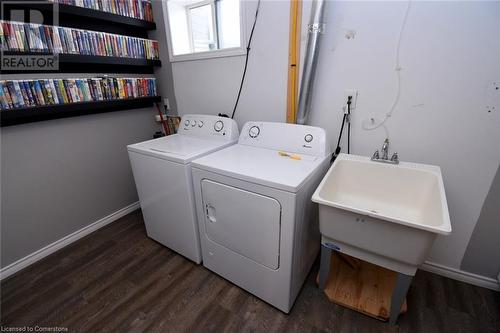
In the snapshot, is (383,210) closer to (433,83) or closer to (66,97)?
(433,83)

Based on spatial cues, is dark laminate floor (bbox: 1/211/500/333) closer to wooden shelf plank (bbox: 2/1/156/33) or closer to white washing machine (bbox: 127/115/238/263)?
white washing machine (bbox: 127/115/238/263)

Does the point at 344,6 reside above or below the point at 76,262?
above

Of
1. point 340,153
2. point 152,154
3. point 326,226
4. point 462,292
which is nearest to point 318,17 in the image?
point 340,153

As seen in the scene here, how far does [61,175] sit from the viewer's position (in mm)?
1828

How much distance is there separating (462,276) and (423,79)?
4.32 feet

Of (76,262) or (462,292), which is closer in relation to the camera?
(462,292)

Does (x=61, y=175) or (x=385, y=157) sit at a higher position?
(x=385, y=157)

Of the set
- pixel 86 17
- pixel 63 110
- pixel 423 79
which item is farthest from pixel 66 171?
pixel 423 79

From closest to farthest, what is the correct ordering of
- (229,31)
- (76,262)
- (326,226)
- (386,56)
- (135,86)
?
(326,226) < (386,56) < (76,262) < (135,86) < (229,31)

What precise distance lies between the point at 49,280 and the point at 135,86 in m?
1.70

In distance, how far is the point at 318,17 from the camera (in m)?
1.35

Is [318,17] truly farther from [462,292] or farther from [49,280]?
[49,280]

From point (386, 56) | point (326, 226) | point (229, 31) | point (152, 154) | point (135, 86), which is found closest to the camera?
point (326, 226)

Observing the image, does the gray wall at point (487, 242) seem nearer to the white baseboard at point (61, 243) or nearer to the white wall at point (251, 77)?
the white wall at point (251, 77)
